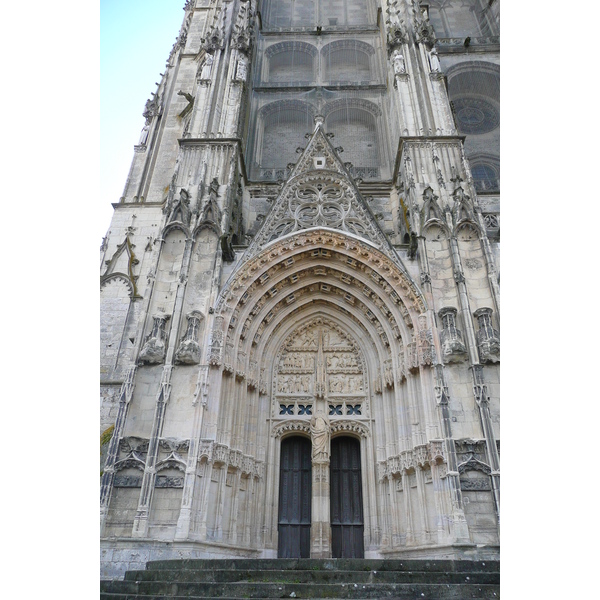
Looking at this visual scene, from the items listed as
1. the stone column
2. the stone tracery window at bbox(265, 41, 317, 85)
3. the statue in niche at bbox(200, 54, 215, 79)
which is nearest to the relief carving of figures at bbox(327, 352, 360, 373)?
the stone column

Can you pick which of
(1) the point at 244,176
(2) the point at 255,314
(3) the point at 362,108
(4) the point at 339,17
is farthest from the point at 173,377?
(4) the point at 339,17

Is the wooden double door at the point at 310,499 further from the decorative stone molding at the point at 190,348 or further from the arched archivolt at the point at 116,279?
the arched archivolt at the point at 116,279

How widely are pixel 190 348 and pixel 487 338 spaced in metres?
6.74

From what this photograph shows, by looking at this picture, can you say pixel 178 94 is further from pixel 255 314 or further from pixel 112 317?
pixel 255 314

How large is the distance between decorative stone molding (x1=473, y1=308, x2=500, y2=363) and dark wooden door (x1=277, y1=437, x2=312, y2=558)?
5115 millimetres

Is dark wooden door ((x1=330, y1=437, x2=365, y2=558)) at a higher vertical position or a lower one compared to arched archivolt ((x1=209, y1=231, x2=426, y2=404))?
lower

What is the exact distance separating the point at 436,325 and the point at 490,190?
23.5 feet

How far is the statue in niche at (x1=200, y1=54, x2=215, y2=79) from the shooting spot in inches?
644

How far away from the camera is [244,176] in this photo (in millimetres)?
15594

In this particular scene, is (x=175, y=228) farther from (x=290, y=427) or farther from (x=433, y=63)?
(x=433, y=63)

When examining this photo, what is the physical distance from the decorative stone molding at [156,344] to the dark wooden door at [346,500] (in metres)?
5.15

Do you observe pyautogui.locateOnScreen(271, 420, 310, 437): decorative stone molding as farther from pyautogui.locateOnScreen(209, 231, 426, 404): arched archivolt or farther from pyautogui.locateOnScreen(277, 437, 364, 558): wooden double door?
pyautogui.locateOnScreen(209, 231, 426, 404): arched archivolt

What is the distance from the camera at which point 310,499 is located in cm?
1188

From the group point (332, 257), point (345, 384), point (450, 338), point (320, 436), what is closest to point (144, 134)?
point (332, 257)
